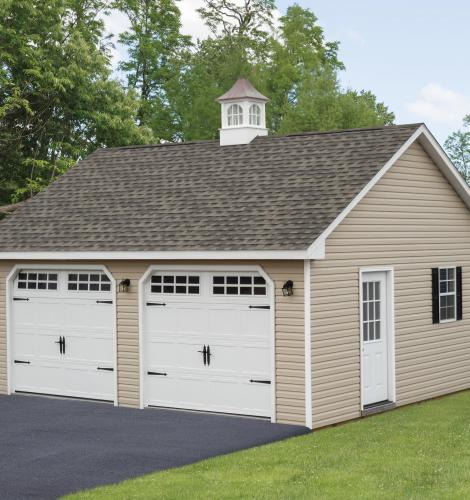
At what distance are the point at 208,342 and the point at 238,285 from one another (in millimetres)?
1061

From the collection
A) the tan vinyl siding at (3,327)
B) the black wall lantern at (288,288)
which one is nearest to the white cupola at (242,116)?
the tan vinyl siding at (3,327)

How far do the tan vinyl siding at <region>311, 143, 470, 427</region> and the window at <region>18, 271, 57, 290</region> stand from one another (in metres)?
5.33

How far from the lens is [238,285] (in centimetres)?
1525

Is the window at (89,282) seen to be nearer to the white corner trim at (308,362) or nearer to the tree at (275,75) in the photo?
the white corner trim at (308,362)

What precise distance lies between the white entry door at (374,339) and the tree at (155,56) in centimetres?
2956

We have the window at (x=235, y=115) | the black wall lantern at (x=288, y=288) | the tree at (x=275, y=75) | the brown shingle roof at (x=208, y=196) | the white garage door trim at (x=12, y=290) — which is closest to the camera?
the black wall lantern at (x=288, y=288)

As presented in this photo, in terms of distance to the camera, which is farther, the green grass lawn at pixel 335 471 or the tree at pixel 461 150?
the tree at pixel 461 150

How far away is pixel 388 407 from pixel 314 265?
3.25 m

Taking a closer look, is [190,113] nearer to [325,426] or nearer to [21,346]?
[21,346]

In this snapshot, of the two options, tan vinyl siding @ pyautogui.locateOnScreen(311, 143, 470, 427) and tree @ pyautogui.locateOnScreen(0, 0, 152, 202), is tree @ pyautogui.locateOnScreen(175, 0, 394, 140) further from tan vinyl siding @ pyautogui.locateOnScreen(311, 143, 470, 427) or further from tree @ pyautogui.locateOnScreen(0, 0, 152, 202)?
tan vinyl siding @ pyautogui.locateOnScreen(311, 143, 470, 427)

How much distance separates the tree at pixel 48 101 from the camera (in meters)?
32.7

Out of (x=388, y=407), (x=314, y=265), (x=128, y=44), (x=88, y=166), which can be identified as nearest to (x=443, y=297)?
(x=388, y=407)

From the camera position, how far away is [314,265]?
1444 cm

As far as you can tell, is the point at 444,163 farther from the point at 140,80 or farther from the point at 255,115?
the point at 140,80
